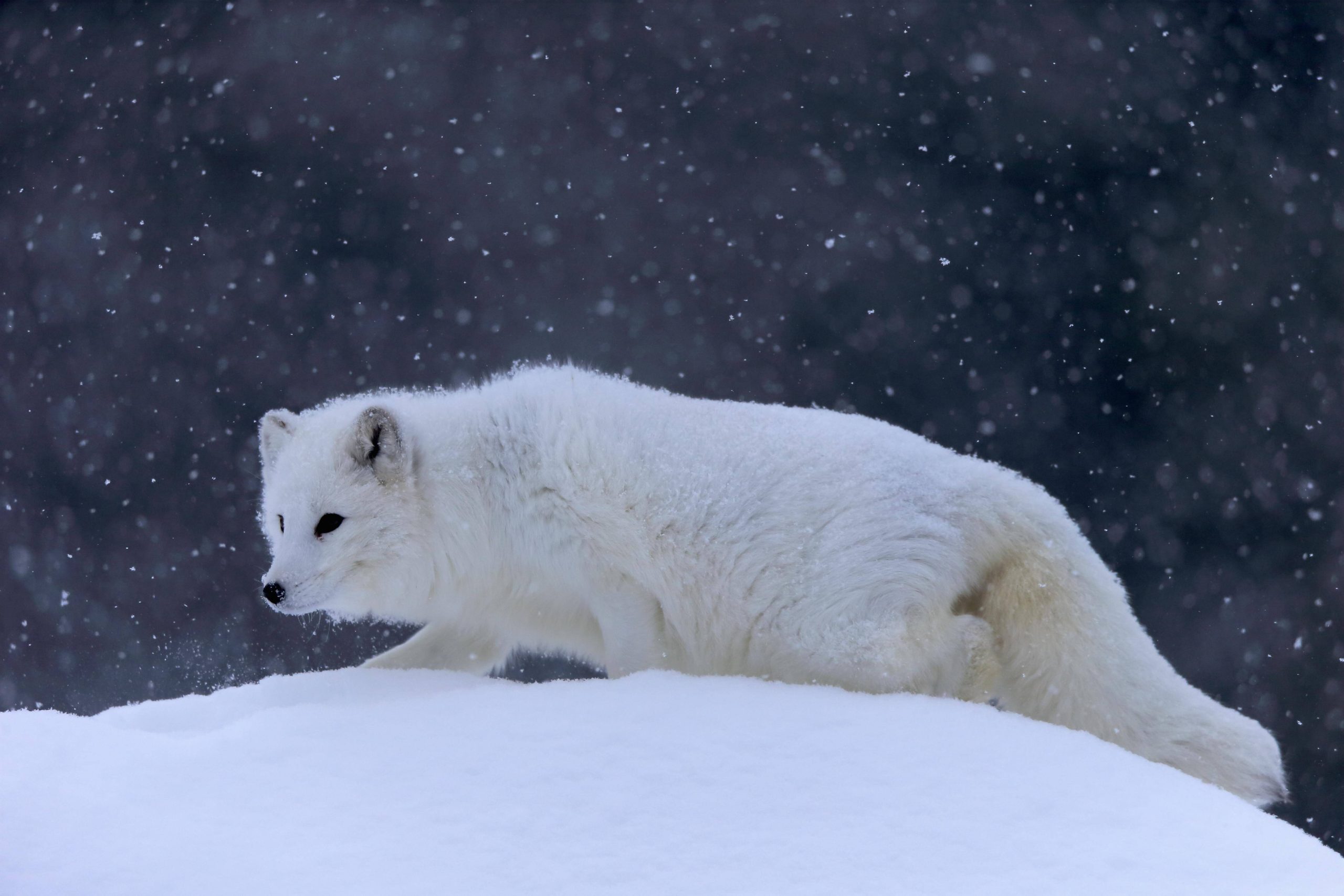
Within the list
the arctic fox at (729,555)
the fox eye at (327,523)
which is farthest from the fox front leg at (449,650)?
the fox eye at (327,523)

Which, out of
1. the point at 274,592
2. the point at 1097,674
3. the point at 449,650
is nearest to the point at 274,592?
the point at 274,592

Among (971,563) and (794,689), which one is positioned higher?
(971,563)

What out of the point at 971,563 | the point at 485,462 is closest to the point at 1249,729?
the point at 971,563

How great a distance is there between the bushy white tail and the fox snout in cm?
213

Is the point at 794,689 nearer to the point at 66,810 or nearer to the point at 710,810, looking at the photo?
the point at 710,810

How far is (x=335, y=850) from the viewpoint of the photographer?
2.03 meters

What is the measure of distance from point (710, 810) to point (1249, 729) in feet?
5.80

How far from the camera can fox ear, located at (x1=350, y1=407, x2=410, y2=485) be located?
11.3ft

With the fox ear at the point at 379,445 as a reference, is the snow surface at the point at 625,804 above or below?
below

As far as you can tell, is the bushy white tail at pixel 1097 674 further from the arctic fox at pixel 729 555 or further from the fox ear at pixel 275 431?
the fox ear at pixel 275 431

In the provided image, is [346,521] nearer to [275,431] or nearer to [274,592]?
[274,592]

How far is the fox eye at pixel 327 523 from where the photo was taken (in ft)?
11.1

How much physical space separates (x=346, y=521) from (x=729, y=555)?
1.22 meters

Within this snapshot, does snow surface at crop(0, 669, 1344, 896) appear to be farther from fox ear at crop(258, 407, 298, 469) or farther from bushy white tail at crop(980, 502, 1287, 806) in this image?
fox ear at crop(258, 407, 298, 469)
